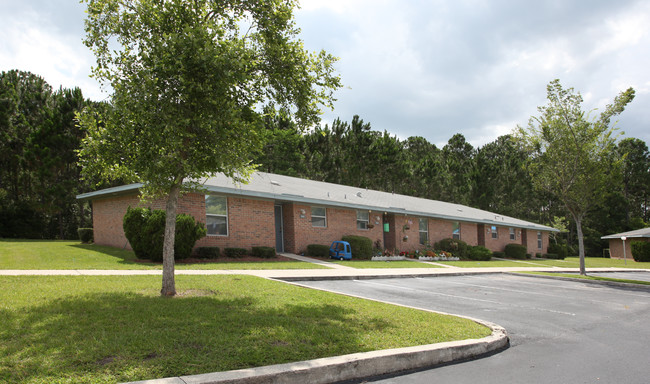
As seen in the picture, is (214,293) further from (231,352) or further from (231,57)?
(231,57)

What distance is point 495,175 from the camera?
182 feet

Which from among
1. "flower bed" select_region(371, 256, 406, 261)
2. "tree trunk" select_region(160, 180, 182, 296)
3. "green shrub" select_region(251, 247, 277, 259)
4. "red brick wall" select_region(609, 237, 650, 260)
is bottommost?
"red brick wall" select_region(609, 237, 650, 260)

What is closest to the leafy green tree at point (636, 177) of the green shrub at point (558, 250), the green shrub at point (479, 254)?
the green shrub at point (558, 250)

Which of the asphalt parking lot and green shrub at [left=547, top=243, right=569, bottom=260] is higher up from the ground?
the asphalt parking lot

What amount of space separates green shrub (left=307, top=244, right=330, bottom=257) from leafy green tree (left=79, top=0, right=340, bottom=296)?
12201 millimetres

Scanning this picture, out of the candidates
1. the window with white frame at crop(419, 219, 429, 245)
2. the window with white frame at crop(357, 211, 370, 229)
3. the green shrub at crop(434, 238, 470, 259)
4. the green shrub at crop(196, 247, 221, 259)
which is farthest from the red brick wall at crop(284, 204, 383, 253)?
the green shrub at crop(434, 238, 470, 259)

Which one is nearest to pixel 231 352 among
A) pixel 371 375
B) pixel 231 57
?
pixel 371 375

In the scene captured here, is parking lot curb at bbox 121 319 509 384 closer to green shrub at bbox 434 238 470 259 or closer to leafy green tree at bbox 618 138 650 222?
green shrub at bbox 434 238 470 259

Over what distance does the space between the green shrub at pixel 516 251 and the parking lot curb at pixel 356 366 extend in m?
32.4

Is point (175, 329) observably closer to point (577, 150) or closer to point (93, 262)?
point (93, 262)

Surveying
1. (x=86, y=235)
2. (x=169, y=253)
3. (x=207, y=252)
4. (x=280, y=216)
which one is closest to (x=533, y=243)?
(x=280, y=216)

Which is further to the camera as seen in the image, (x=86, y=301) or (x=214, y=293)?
(x=214, y=293)

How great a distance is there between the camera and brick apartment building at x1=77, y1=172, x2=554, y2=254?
17938 millimetres

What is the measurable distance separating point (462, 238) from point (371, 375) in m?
29.8
